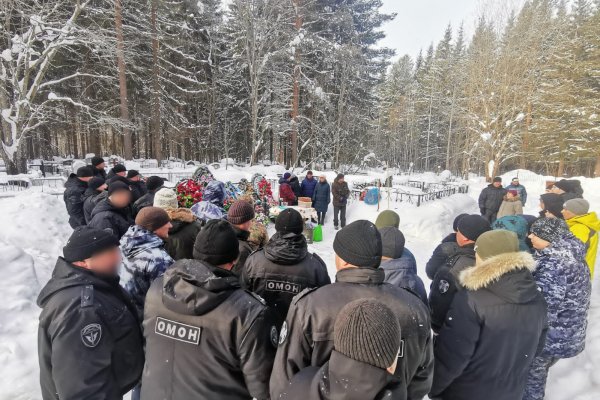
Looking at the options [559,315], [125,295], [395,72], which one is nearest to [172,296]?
[125,295]

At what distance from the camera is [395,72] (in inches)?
1860

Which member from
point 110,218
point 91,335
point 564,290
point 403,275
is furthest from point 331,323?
point 110,218

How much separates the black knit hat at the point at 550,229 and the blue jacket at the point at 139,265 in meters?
3.27

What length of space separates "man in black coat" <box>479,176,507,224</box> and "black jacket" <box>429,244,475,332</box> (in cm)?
701

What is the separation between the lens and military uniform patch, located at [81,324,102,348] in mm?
1798

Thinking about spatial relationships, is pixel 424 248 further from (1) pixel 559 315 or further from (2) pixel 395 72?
(2) pixel 395 72

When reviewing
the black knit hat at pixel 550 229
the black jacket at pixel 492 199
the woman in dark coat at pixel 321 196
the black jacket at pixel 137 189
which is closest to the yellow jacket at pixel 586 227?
the black knit hat at pixel 550 229

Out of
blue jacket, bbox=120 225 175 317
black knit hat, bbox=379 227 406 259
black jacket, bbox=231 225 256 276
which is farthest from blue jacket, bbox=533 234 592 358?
blue jacket, bbox=120 225 175 317

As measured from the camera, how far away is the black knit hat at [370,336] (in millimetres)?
1005

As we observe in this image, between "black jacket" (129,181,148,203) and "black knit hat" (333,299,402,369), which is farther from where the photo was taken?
"black jacket" (129,181,148,203)

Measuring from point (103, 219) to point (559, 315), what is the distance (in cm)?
472

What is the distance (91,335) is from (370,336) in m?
1.64

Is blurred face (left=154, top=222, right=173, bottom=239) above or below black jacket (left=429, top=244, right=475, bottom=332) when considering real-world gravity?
above

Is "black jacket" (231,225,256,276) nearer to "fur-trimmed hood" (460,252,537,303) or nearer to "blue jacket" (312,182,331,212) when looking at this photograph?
"fur-trimmed hood" (460,252,537,303)
